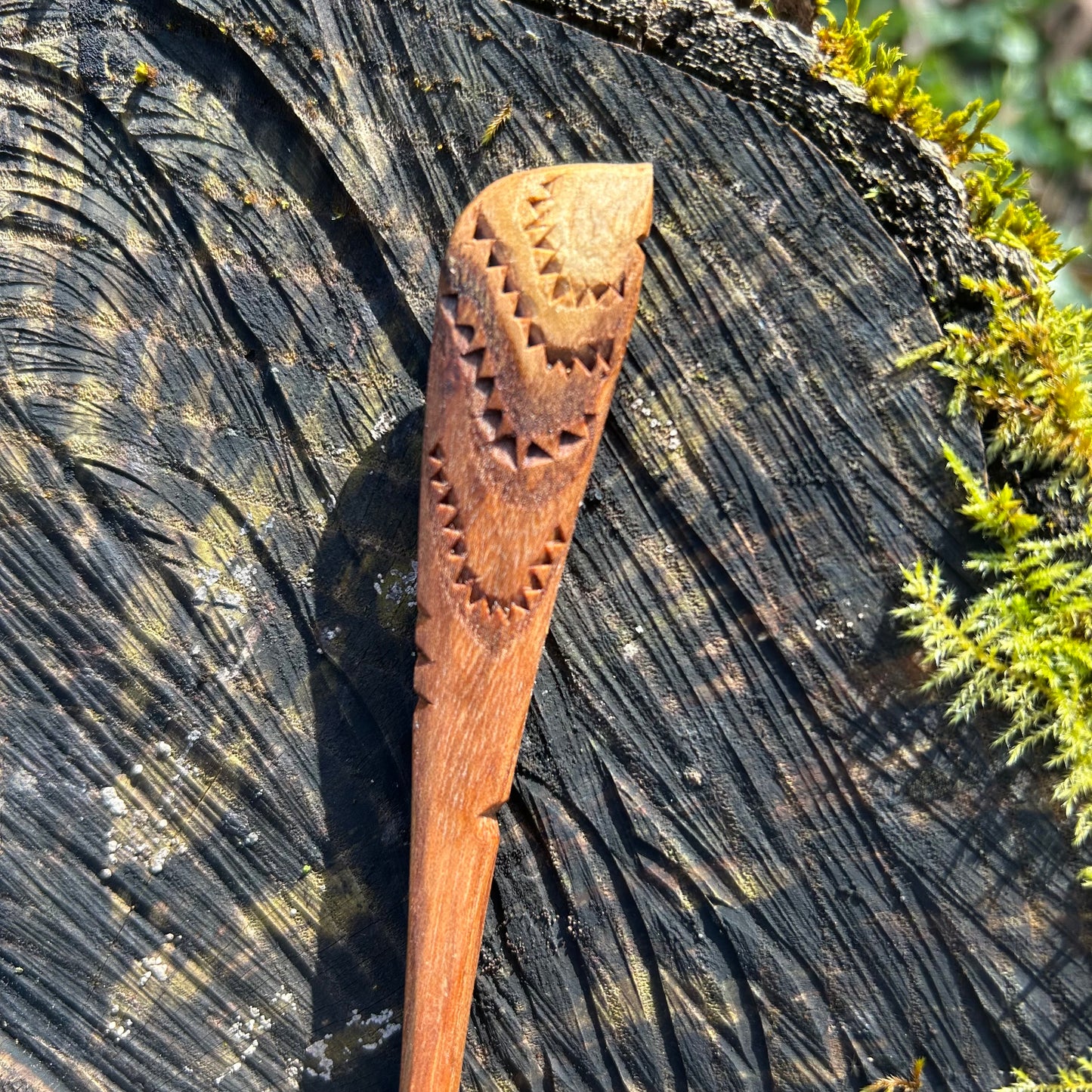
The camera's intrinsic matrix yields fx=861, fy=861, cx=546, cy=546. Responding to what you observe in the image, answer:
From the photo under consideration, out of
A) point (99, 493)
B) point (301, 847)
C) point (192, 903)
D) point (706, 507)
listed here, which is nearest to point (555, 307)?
point (706, 507)

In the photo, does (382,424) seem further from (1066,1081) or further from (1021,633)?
(1066,1081)

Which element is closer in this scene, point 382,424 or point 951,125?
point 951,125

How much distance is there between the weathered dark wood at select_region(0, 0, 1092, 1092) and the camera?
153 centimetres

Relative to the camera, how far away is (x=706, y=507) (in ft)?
5.13

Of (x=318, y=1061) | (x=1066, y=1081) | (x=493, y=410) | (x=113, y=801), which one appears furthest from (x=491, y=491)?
(x=1066, y=1081)

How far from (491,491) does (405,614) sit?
35 cm

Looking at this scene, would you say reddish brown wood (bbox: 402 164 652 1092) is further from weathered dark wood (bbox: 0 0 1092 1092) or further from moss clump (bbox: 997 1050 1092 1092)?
moss clump (bbox: 997 1050 1092 1092)

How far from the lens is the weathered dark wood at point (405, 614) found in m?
1.53

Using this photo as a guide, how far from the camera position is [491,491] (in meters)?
1.40

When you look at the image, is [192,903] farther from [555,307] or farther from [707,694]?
[555,307]

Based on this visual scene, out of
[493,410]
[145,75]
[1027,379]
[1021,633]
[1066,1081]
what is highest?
[145,75]

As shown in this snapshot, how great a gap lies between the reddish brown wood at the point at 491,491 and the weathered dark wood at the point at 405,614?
0.55 ft

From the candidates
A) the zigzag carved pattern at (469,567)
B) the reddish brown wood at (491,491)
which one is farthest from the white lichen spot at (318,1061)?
the zigzag carved pattern at (469,567)

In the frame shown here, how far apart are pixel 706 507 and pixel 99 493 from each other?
1104 mm
